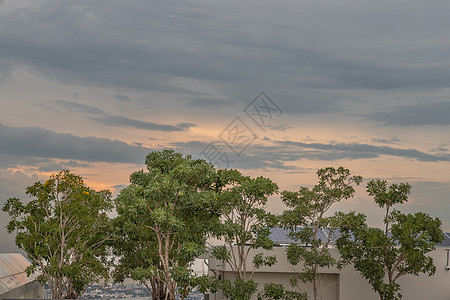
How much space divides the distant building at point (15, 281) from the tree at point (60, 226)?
1.36 meters

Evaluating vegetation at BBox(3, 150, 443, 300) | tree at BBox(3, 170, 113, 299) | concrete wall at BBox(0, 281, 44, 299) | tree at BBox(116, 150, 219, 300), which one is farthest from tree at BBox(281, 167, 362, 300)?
concrete wall at BBox(0, 281, 44, 299)

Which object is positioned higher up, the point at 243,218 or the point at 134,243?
the point at 243,218

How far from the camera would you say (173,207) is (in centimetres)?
1773

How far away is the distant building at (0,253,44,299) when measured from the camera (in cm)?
2346

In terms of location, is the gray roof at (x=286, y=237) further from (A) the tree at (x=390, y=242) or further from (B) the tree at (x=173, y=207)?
(B) the tree at (x=173, y=207)

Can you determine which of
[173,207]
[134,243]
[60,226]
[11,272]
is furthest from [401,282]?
[11,272]

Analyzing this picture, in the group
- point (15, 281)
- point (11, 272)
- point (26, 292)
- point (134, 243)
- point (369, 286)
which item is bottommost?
point (26, 292)

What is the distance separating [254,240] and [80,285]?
9198 mm

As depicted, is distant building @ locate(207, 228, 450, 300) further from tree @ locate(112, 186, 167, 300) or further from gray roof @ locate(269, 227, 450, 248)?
tree @ locate(112, 186, 167, 300)

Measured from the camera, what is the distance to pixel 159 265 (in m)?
23.1

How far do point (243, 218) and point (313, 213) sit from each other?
3.18 metres

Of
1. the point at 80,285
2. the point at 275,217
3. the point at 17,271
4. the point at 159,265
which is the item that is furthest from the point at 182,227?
the point at 17,271

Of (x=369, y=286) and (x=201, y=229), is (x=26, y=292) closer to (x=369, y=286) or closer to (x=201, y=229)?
(x=201, y=229)

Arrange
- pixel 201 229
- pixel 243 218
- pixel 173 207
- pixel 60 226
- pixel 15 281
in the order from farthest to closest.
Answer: pixel 15 281 → pixel 60 226 → pixel 243 218 → pixel 201 229 → pixel 173 207
